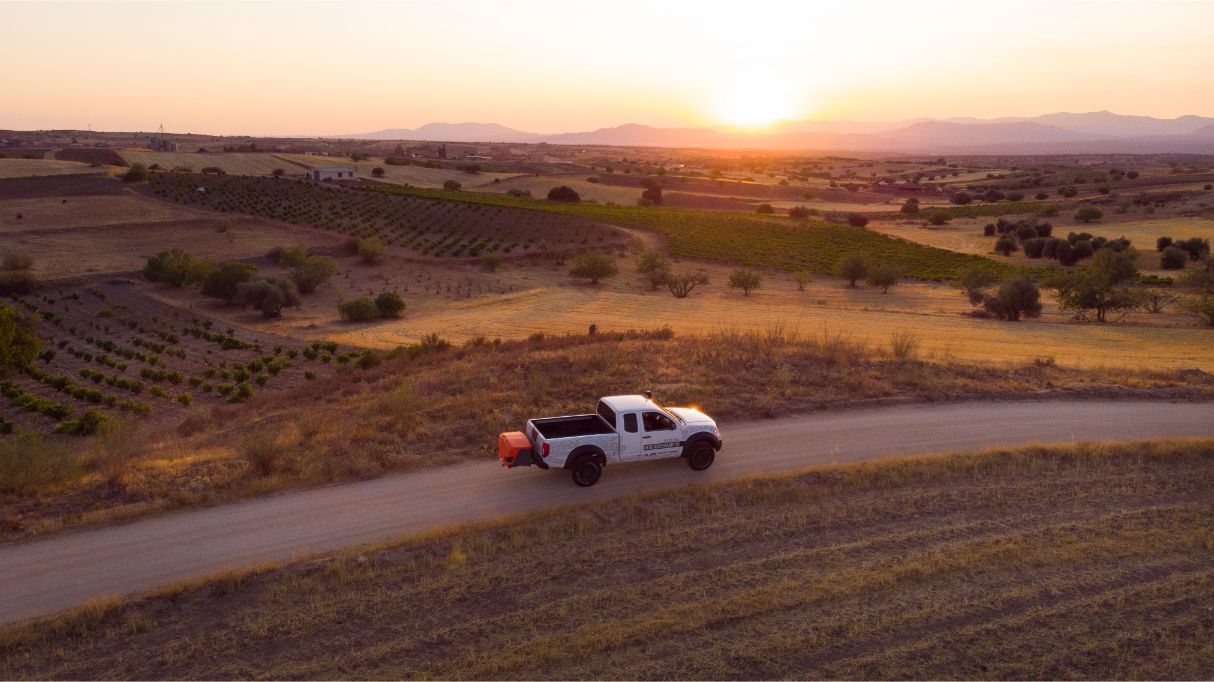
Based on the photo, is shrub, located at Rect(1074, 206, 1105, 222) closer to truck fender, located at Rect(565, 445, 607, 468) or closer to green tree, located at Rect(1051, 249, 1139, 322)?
green tree, located at Rect(1051, 249, 1139, 322)

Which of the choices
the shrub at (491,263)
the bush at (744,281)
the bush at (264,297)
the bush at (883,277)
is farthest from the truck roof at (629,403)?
the shrub at (491,263)

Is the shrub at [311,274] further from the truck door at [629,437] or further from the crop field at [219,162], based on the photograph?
the crop field at [219,162]

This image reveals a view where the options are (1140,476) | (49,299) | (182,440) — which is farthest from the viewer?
(49,299)

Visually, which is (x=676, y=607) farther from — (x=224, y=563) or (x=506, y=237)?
(x=506, y=237)

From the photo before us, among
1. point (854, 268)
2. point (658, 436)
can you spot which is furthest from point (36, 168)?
point (658, 436)

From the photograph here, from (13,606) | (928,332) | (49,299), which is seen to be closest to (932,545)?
(13,606)

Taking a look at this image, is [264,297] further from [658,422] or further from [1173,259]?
[1173,259]

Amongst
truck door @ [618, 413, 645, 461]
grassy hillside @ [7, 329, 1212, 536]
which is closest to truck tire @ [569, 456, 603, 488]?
truck door @ [618, 413, 645, 461]
